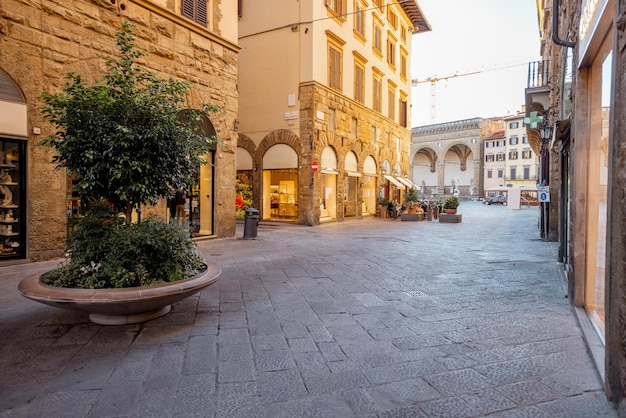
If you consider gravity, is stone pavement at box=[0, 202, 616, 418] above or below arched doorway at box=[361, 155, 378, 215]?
below

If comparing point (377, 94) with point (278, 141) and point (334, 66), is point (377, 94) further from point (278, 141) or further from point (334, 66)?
point (278, 141)

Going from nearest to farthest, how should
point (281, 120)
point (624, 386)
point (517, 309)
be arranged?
point (624, 386) < point (517, 309) < point (281, 120)

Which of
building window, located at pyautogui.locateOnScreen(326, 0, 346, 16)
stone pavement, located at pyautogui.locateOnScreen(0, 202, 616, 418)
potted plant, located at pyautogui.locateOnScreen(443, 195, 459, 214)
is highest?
building window, located at pyautogui.locateOnScreen(326, 0, 346, 16)

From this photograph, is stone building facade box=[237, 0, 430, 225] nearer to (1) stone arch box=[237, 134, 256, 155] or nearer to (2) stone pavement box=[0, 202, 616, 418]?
(1) stone arch box=[237, 134, 256, 155]

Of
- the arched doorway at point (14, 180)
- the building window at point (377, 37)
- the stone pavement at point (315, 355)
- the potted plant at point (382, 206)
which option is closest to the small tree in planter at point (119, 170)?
the stone pavement at point (315, 355)

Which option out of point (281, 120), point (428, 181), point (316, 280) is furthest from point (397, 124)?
point (428, 181)

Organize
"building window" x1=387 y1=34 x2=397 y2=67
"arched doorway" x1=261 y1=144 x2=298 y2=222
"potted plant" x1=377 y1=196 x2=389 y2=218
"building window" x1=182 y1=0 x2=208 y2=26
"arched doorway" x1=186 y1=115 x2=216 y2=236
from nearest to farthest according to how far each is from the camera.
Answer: "building window" x1=182 y1=0 x2=208 y2=26
"arched doorway" x1=186 y1=115 x2=216 y2=236
"arched doorway" x1=261 y1=144 x2=298 y2=222
"potted plant" x1=377 y1=196 x2=389 y2=218
"building window" x1=387 y1=34 x2=397 y2=67

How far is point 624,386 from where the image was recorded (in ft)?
7.20

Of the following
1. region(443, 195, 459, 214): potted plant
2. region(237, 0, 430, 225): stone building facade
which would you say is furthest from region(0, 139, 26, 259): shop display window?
region(443, 195, 459, 214): potted plant

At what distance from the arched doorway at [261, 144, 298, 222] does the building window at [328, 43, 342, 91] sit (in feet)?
11.5

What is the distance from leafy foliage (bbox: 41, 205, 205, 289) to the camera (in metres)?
3.55

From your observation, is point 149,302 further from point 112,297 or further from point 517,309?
point 517,309

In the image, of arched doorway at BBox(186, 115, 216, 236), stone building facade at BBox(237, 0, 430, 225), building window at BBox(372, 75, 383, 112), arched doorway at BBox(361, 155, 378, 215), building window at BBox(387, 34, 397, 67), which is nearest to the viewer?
arched doorway at BBox(186, 115, 216, 236)

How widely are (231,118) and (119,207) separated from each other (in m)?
7.18
